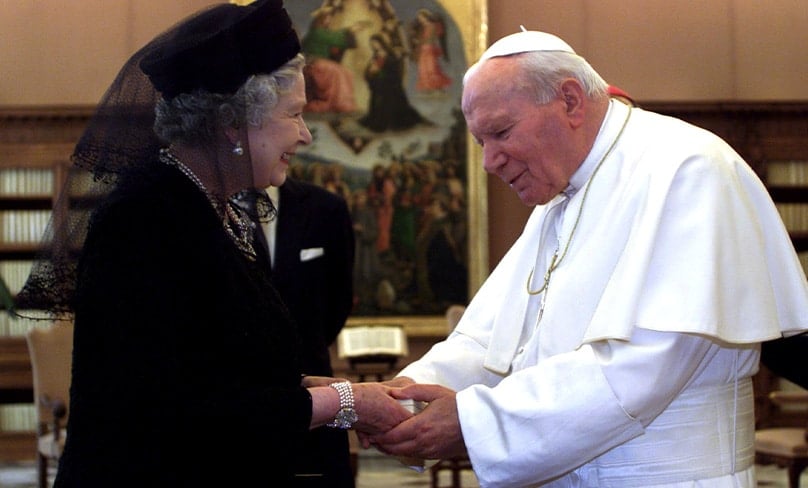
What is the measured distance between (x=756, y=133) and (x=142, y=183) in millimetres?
9110

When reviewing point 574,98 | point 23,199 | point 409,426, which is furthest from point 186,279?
point 23,199

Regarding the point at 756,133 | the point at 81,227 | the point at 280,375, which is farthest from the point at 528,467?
the point at 756,133

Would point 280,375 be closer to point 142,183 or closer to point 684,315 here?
point 142,183

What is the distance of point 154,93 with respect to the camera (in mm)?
2623

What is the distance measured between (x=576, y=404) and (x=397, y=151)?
8.24 metres

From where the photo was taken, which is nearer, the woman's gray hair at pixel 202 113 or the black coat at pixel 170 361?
the black coat at pixel 170 361

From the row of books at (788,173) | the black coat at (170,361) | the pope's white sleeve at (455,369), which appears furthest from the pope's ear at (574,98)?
the row of books at (788,173)

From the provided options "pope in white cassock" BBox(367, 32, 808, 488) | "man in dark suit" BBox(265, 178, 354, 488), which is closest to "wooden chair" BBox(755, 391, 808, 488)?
"man in dark suit" BBox(265, 178, 354, 488)

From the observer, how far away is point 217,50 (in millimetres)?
2533

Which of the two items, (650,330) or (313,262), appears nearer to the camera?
(650,330)

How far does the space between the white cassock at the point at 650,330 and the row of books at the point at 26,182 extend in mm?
8480

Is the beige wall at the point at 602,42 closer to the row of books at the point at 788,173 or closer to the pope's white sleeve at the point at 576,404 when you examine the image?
the row of books at the point at 788,173

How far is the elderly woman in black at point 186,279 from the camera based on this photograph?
2.35 m

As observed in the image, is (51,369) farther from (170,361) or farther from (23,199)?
(170,361)
